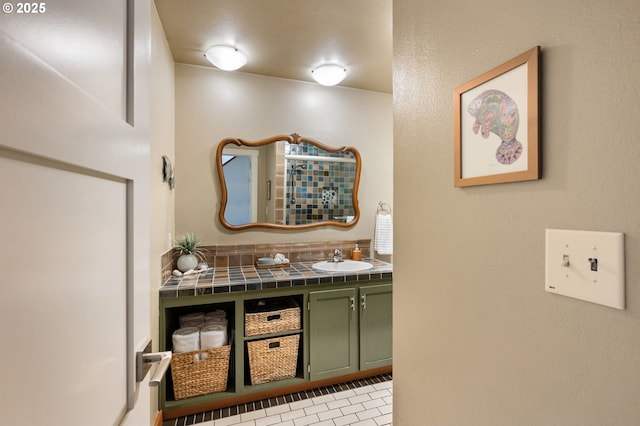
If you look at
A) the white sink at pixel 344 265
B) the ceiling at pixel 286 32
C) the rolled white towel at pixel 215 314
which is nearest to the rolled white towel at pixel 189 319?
the rolled white towel at pixel 215 314

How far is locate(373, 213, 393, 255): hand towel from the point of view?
2.85 metres

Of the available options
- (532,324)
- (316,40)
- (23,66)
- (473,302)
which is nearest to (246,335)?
(473,302)

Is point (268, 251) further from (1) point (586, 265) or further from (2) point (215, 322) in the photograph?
(1) point (586, 265)

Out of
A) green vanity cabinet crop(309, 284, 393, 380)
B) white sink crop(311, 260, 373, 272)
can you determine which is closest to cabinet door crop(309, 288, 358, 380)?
green vanity cabinet crop(309, 284, 393, 380)

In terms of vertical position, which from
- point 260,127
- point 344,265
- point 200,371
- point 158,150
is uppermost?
point 260,127

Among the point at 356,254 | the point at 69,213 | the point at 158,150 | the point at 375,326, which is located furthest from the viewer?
the point at 356,254

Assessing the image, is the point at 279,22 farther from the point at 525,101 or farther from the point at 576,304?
the point at 576,304

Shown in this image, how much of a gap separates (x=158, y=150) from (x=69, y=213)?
146 centimetres

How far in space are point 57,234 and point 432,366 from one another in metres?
1.05

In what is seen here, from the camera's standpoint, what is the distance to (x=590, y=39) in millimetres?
558

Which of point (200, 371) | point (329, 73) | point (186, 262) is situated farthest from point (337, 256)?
point (329, 73)

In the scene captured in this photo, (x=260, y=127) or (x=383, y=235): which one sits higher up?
(x=260, y=127)

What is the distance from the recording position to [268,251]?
8.45 feet

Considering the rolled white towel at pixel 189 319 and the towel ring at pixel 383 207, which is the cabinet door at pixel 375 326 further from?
the rolled white towel at pixel 189 319
